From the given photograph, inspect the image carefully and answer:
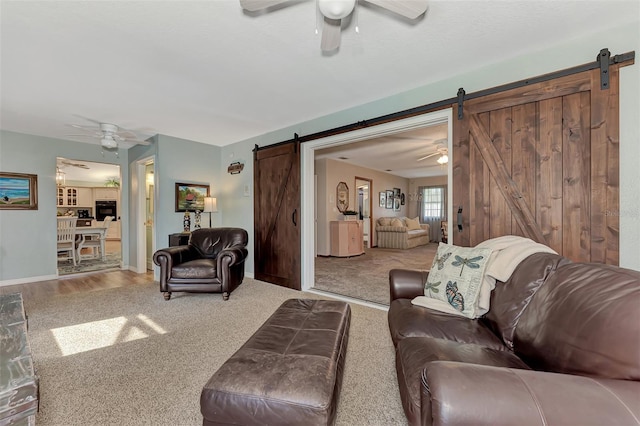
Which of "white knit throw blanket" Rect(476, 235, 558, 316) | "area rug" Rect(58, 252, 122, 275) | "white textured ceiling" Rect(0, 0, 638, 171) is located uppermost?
"white textured ceiling" Rect(0, 0, 638, 171)

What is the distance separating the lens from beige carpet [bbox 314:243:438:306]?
12.0ft

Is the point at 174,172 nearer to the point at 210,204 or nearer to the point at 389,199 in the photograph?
the point at 210,204

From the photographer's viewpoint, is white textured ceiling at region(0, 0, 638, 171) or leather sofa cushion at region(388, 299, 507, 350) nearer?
leather sofa cushion at region(388, 299, 507, 350)

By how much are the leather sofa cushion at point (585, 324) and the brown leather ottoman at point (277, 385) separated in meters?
0.90

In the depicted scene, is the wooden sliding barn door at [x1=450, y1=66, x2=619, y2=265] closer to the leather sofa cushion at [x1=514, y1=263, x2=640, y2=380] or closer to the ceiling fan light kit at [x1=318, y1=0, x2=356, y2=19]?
the leather sofa cushion at [x1=514, y1=263, x2=640, y2=380]

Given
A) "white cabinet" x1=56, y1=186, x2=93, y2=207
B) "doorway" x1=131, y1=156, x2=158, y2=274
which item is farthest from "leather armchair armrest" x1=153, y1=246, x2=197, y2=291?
"white cabinet" x1=56, y1=186, x2=93, y2=207

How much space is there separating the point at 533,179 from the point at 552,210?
272 mm

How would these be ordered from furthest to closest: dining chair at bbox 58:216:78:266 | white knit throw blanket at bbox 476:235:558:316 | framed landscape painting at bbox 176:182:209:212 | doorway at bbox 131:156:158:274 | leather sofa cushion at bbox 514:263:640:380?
1. dining chair at bbox 58:216:78:266
2. doorway at bbox 131:156:158:274
3. framed landscape painting at bbox 176:182:209:212
4. white knit throw blanket at bbox 476:235:558:316
5. leather sofa cushion at bbox 514:263:640:380

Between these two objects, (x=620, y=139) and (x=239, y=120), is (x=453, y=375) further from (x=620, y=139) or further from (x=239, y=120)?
(x=239, y=120)

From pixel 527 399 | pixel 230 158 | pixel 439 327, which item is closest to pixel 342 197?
pixel 230 158

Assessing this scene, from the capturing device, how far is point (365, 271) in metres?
4.92

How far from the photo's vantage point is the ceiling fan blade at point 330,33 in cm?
153

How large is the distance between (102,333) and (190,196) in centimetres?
265

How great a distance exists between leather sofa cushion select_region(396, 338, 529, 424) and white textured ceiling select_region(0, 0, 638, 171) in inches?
74.7
